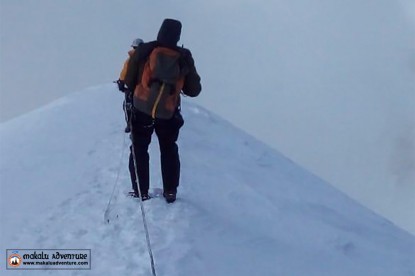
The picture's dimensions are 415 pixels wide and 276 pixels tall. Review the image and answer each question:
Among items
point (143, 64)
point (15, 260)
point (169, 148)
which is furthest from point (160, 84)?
point (15, 260)

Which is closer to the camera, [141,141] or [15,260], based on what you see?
[15,260]

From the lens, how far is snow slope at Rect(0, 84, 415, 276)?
748 cm

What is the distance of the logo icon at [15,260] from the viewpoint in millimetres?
7182

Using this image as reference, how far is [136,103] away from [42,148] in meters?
4.47

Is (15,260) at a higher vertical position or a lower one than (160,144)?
lower

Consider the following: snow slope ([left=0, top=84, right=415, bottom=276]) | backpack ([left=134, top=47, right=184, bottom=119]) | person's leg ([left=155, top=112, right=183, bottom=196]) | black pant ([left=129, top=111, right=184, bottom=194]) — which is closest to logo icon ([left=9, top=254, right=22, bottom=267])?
snow slope ([left=0, top=84, right=415, bottom=276])

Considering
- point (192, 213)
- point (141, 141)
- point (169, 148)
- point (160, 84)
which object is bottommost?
point (192, 213)

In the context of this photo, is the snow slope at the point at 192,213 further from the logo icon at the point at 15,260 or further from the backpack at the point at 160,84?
the backpack at the point at 160,84

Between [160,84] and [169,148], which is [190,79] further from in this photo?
[169,148]

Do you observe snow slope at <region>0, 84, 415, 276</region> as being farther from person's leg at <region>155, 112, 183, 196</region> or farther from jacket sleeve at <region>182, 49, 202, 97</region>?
jacket sleeve at <region>182, 49, 202, 97</region>

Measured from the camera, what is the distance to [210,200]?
9344 millimetres

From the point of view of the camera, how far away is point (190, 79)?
7.96 m

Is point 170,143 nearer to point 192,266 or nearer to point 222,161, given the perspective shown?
point 192,266

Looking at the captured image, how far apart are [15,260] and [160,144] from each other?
8.74 feet
